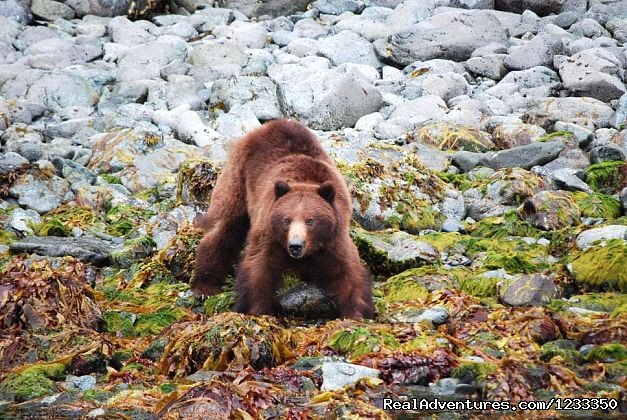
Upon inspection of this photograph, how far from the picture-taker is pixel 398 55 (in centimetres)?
1752

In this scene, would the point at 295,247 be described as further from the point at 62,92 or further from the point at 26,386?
the point at 62,92

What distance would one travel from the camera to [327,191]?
24.6 ft

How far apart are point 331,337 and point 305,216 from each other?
94cm

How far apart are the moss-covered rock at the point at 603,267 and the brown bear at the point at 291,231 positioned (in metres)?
1.81

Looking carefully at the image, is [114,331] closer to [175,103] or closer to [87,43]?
[175,103]

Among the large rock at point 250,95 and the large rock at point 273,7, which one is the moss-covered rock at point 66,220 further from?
the large rock at point 273,7

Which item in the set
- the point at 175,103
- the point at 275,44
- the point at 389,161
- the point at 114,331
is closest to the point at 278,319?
the point at 114,331

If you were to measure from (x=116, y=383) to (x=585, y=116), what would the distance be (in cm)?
941

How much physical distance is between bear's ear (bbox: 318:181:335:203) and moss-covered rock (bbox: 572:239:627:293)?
217 centimetres

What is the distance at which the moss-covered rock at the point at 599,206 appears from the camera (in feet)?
32.9

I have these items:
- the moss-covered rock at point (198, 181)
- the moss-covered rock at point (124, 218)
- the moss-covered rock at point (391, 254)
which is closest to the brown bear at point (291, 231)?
the moss-covered rock at point (391, 254)

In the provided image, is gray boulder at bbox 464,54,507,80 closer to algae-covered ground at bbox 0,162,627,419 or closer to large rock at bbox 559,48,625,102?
large rock at bbox 559,48,625,102

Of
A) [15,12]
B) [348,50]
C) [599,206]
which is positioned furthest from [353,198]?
[15,12]

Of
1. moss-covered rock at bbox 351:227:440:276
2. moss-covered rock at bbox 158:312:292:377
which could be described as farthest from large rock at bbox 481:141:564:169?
moss-covered rock at bbox 158:312:292:377
